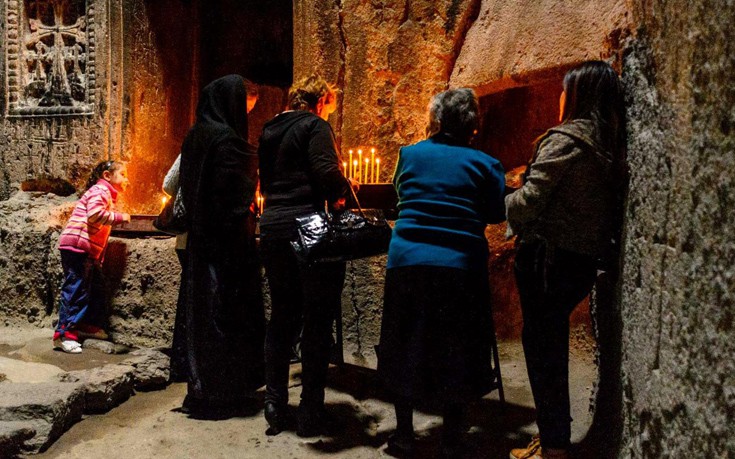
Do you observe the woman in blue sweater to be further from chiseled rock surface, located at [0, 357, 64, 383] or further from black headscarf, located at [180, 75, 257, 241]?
chiseled rock surface, located at [0, 357, 64, 383]

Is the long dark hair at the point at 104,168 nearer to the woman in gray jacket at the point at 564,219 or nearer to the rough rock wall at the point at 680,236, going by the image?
the woman in gray jacket at the point at 564,219

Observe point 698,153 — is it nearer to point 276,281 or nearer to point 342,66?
point 276,281

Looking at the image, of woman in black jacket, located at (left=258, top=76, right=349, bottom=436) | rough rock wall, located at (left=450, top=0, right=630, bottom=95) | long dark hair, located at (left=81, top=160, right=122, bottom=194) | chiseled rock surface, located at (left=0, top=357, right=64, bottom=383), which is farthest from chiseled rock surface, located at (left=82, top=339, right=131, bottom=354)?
rough rock wall, located at (left=450, top=0, right=630, bottom=95)

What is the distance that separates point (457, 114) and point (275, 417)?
1693 millimetres

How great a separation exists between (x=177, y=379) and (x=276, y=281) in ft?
5.03

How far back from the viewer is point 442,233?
259cm

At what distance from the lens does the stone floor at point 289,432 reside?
9.61 feet

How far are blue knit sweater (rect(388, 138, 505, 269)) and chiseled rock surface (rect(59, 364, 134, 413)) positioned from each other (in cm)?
197

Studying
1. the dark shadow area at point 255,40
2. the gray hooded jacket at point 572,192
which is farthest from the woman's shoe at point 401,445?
the dark shadow area at point 255,40

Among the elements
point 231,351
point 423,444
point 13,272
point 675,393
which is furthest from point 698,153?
point 13,272

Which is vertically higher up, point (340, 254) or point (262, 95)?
point (262, 95)

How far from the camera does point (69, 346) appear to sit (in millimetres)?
4598

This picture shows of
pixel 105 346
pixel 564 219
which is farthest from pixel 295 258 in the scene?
pixel 105 346

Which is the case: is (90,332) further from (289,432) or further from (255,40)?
(255,40)
